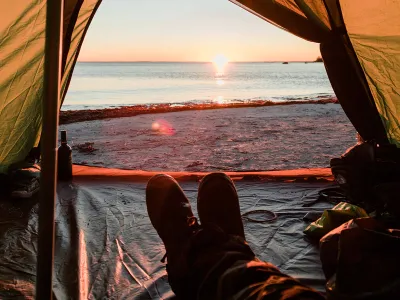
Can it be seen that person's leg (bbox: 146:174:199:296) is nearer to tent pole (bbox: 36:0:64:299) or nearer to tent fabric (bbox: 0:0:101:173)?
tent pole (bbox: 36:0:64:299)

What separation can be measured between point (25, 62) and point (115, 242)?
1241 mm

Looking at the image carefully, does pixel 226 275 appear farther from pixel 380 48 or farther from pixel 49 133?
pixel 380 48

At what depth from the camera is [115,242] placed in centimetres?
201

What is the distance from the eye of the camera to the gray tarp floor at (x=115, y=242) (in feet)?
→ 5.32

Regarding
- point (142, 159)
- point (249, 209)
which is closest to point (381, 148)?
point (249, 209)

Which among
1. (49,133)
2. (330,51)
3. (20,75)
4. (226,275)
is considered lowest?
(226,275)

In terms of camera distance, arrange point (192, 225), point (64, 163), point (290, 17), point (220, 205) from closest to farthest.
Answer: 1. point (192, 225)
2. point (220, 205)
3. point (290, 17)
4. point (64, 163)

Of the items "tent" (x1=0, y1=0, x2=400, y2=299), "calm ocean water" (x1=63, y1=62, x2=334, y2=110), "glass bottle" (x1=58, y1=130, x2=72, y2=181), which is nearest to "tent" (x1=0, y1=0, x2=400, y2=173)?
"tent" (x1=0, y1=0, x2=400, y2=299)

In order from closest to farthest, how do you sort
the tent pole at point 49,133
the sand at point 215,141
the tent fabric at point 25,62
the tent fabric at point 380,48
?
the tent pole at point 49,133 → the tent fabric at point 380,48 → the tent fabric at point 25,62 → the sand at point 215,141

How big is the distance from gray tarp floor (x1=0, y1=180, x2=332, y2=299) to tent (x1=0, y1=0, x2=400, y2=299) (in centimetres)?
55

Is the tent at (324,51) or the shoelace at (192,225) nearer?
the shoelace at (192,225)

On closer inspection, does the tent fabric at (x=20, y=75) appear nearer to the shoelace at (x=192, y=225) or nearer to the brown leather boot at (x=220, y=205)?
the brown leather boot at (x=220, y=205)

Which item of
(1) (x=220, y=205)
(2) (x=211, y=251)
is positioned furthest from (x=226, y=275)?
(1) (x=220, y=205)

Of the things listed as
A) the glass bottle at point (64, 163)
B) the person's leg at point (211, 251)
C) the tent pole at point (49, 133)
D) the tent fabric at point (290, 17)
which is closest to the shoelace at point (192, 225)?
the person's leg at point (211, 251)
